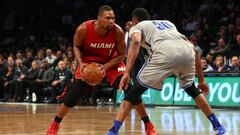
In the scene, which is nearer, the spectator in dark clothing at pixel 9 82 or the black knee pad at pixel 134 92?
the black knee pad at pixel 134 92

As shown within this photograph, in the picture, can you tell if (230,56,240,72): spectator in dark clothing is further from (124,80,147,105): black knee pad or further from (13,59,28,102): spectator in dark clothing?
(124,80,147,105): black knee pad

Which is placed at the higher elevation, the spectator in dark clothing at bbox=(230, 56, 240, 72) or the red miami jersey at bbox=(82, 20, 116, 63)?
the red miami jersey at bbox=(82, 20, 116, 63)

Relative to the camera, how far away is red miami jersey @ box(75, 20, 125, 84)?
884 cm

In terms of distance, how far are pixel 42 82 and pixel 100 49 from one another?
12425 millimetres

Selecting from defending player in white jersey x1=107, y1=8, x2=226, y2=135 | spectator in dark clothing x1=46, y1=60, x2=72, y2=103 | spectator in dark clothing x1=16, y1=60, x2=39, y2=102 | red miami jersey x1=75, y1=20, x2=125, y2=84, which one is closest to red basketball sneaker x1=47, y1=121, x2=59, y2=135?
red miami jersey x1=75, y1=20, x2=125, y2=84

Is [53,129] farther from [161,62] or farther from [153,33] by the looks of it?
[153,33]

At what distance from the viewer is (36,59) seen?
2314 cm

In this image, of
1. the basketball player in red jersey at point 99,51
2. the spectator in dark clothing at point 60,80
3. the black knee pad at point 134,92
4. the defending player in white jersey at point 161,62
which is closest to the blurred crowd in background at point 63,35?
the spectator in dark clothing at point 60,80

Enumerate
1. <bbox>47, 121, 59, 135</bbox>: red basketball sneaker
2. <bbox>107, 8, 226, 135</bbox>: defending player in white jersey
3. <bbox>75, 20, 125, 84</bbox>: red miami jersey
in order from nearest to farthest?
<bbox>107, 8, 226, 135</bbox>: defending player in white jersey → <bbox>47, 121, 59, 135</bbox>: red basketball sneaker → <bbox>75, 20, 125, 84</bbox>: red miami jersey

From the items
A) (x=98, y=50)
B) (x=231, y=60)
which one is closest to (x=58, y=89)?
(x=231, y=60)

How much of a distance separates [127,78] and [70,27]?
20.7 metres

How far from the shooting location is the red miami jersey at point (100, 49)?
348 inches

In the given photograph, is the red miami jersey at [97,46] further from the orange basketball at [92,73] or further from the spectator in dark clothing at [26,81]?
the spectator in dark clothing at [26,81]

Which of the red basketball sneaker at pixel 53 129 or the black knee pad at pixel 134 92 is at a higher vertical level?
the black knee pad at pixel 134 92
